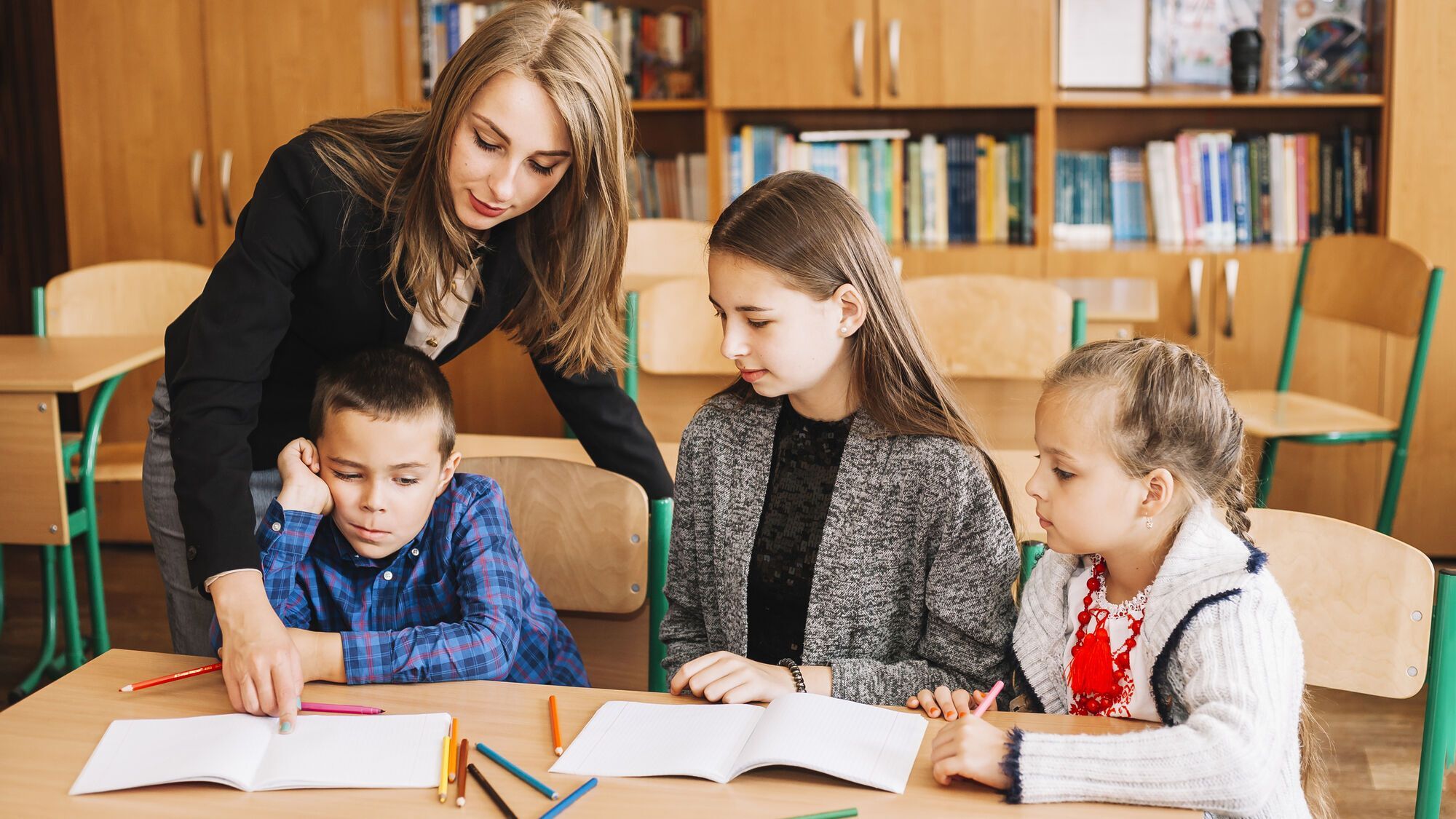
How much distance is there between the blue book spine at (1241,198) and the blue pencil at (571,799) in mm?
3028

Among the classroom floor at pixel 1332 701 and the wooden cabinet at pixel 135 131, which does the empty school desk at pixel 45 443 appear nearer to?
the classroom floor at pixel 1332 701

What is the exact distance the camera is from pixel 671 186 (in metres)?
3.91

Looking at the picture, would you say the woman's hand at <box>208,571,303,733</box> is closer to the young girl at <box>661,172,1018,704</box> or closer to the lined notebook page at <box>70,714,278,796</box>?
the lined notebook page at <box>70,714,278,796</box>

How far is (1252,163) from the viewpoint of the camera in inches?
140

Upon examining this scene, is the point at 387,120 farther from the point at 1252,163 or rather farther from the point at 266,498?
the point at 1252,163

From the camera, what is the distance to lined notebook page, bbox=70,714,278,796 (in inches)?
42.0

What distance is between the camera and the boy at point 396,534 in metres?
1.46

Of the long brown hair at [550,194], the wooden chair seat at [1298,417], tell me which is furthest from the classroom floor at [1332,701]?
the long brown hair at [550,194]

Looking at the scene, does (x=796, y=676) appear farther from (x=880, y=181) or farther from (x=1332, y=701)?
(x=880, y=181)

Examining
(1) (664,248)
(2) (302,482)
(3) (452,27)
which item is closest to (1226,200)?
(1) (664,248)

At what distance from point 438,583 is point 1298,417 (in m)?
2.35

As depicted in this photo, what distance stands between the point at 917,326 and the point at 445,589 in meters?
0.63

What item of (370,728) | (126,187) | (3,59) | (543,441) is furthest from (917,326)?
(3,59)

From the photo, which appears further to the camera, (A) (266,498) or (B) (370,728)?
(A) (266,498)
